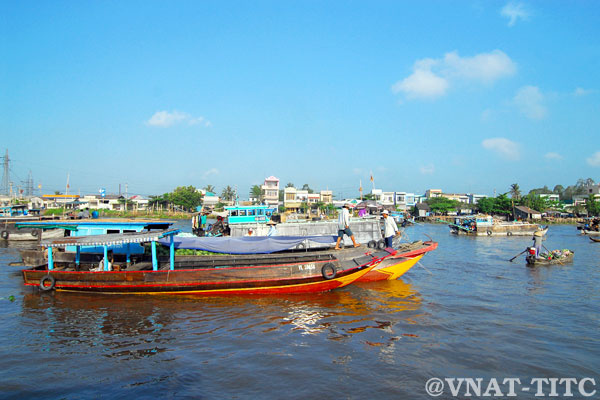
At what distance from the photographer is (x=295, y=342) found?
26.1ft

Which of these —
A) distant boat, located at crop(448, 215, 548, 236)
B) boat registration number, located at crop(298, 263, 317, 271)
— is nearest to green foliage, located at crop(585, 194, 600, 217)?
distant boat, located at crop(448, 215, 548, 236)

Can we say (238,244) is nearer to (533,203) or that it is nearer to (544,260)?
(544,260)

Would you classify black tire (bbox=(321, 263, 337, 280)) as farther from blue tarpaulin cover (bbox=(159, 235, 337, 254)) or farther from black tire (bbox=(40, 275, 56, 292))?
black tire (bbox=(40, 275, 56, 292))

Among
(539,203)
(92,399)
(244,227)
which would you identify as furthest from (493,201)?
(92,399)

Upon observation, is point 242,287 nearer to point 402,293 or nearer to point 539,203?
point 402,293

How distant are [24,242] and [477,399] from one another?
33.6 m

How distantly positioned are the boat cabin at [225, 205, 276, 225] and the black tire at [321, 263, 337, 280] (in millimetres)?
9072

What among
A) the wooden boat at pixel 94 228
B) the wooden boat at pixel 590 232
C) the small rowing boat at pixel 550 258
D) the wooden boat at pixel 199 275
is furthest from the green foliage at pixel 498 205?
the wooden boat at pixel 94 228

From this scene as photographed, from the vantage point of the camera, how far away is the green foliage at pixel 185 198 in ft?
243

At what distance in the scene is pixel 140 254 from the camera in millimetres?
13062

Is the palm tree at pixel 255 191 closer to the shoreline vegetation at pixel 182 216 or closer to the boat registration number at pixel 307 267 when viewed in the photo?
the shoreline vegetation at pixel 182 216

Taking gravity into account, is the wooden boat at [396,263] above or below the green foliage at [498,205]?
below

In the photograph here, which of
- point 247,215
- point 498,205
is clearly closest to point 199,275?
point 247,215

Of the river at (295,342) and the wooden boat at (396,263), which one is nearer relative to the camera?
the river at (295,342)
